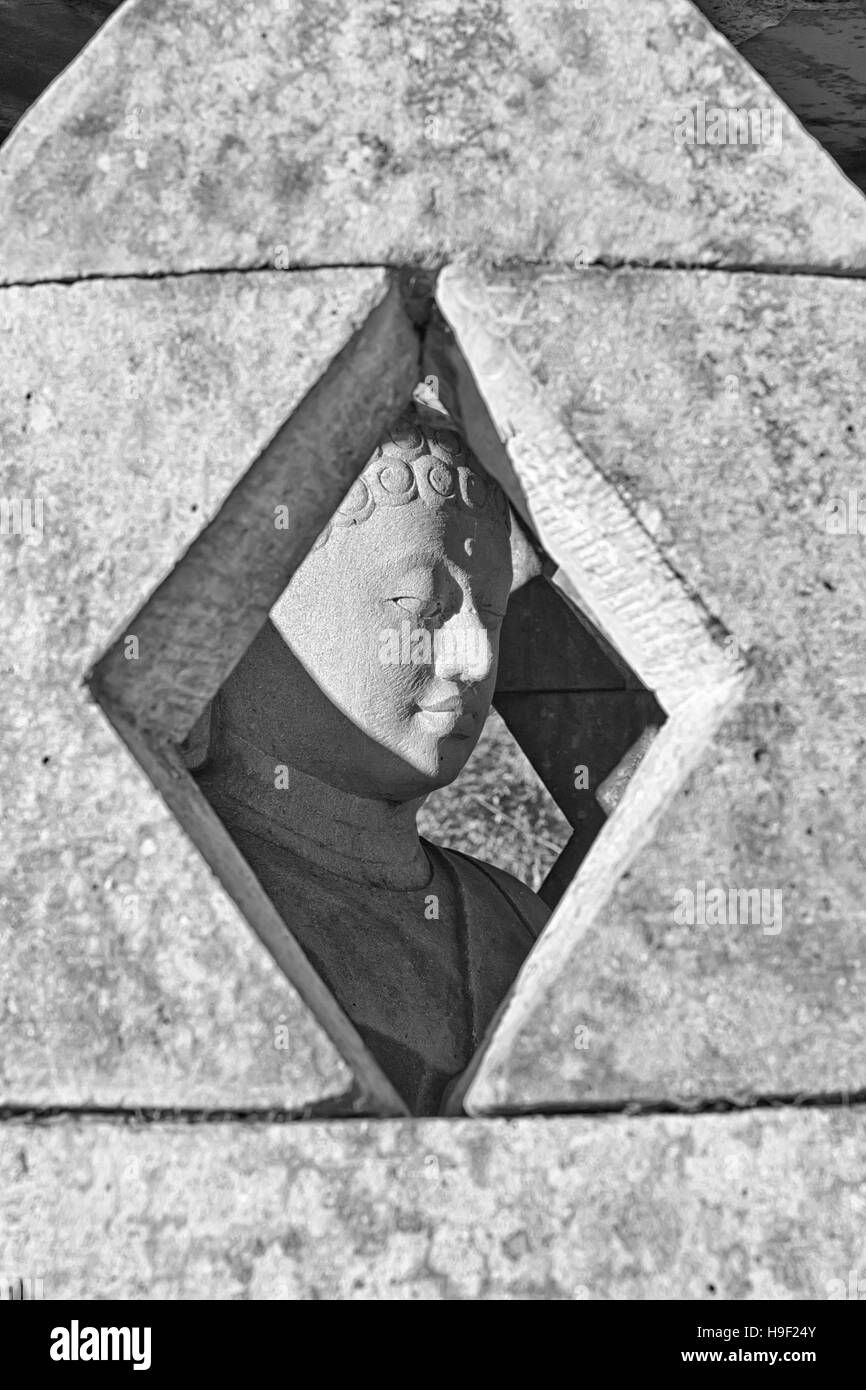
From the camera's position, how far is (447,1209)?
200cm

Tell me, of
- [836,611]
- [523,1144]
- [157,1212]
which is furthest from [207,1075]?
[836,611]

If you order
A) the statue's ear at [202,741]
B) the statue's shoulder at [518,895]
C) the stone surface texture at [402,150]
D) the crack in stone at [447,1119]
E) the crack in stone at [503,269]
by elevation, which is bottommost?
the statue's shoulder at [518,895]

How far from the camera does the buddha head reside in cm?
278

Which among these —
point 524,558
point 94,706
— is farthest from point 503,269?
point 524,558

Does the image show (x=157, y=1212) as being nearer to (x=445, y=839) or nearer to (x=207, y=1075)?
(x=207, y=1075)

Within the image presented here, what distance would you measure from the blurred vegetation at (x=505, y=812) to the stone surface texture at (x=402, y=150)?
228 cm

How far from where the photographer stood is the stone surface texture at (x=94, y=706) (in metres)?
2.02

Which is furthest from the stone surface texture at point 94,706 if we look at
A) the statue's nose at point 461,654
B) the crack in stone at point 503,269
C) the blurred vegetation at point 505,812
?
the blurred vegetation at point 505,812

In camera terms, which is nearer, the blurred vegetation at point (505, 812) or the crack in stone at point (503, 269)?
the crack in stone at point (503, 269)

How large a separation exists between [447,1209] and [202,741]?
997mm

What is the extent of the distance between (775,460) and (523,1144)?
81 cm

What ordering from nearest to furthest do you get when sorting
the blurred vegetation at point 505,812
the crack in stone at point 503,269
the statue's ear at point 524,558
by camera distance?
the crack in stone at point 503,269
the statue's ear at point 524,558
the blurred vegetation at point 505,812

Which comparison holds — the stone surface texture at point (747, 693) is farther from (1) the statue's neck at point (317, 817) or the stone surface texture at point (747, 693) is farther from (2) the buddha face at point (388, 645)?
(1) the statue's neck at point (317, 817)

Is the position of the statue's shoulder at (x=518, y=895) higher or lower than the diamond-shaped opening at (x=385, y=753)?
lower
